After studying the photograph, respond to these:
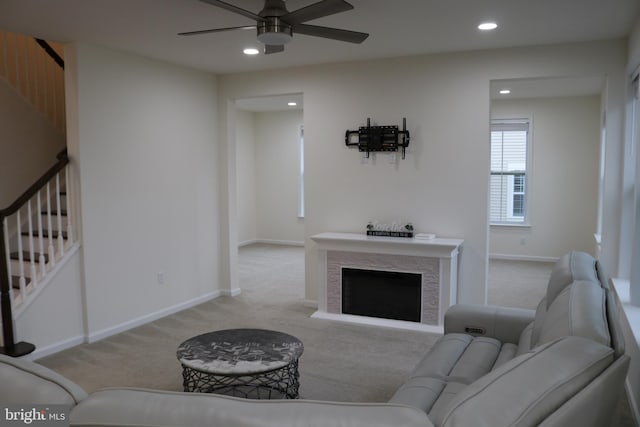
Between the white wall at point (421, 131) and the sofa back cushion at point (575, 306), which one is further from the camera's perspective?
the white wall at point (421, 131)

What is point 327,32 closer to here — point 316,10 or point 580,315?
point 316,10

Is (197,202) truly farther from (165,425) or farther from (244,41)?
(165,425)

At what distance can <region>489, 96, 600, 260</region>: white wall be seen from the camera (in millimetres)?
7527

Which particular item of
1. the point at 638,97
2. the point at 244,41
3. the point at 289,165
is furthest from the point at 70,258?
the point at 289,165

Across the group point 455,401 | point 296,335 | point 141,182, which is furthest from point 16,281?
point 455,401

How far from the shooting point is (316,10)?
2.69m

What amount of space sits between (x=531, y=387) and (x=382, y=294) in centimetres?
364

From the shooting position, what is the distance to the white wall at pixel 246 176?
933 centimetres

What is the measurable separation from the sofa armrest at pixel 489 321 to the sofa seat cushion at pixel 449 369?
0.30ft

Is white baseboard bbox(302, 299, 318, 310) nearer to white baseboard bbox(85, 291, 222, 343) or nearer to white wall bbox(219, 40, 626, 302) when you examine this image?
white wall bbox(219, 40, 626, 302)

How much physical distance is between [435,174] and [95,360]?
345 cm

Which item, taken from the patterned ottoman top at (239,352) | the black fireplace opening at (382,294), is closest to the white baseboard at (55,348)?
the patterned ottoman top at (239,352)

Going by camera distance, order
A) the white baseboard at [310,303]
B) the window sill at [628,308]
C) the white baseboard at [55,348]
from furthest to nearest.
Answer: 1. the white baseboard at [310,303]
2. the white baseboard at [55,348]
3. the window sill at [628,308]

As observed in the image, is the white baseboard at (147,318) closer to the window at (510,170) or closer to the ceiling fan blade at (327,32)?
the ceiling fan blade at (327,32)
